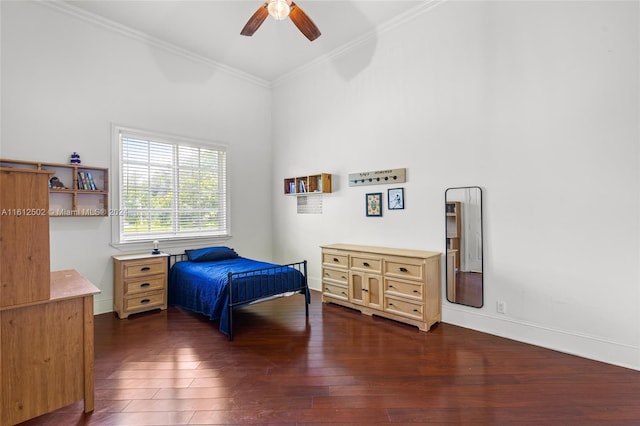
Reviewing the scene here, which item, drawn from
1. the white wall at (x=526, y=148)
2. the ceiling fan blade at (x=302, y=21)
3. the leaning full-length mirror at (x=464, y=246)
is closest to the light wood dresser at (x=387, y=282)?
the leaning full-length mirror at (x=464, y=246)

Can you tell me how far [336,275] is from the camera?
13.1ft

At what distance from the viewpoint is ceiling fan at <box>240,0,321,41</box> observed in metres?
2.68

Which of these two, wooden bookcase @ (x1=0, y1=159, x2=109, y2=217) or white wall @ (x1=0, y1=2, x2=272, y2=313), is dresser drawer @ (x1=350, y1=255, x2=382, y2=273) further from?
wooden bookcase @ (x1=0, y1=159, x2=109, y2=217)

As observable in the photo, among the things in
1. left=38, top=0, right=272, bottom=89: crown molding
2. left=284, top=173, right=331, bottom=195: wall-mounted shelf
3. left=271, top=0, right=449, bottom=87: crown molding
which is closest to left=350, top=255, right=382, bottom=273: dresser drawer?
left=284, top=173, right=331, bottom=195: wall-mounted shelf

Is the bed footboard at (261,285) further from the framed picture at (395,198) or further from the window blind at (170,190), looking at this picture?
the window blind at (170,190)

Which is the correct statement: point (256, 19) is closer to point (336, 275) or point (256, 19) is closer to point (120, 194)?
point (120, 194)

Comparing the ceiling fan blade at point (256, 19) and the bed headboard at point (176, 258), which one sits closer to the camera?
the ceiling fan blade at point (256, 19)

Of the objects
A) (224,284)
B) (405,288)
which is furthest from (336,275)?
(224,284)

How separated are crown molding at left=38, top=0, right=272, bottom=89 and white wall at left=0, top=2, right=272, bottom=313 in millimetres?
46

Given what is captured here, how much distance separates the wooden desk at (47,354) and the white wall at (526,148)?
317cm

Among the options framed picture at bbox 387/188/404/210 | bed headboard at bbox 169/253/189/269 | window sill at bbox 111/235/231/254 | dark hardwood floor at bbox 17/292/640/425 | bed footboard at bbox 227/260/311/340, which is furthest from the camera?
bed headboard at bbox 169/253/189/269

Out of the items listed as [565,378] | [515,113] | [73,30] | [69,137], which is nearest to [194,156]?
[69,137]

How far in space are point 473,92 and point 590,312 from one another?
2.31 metres

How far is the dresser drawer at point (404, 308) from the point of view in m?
3.21
